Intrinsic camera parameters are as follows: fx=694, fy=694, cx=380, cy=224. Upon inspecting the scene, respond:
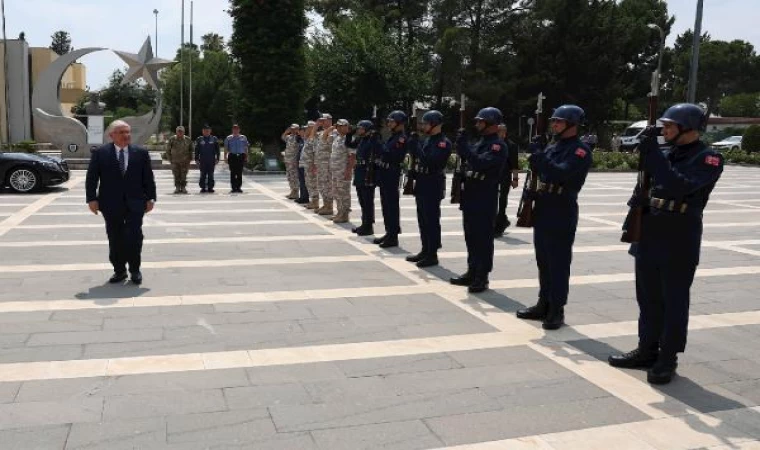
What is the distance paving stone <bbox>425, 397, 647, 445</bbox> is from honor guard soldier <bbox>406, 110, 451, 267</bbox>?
3957 millimetres

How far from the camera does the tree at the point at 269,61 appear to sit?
24219 mm

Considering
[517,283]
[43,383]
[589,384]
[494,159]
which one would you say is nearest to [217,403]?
[43,383]

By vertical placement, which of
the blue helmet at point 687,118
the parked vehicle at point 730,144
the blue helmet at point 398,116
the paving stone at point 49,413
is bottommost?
the paving stone at point 49,413

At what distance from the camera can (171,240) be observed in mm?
9305

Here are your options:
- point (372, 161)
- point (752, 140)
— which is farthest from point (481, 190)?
point (752, 140)

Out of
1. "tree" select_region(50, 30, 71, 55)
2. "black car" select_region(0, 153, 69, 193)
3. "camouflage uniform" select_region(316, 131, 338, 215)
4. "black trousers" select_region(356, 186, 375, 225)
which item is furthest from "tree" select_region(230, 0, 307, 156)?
"tree" select_region(50, 30, 71, 55)

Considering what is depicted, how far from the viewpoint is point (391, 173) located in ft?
29.3

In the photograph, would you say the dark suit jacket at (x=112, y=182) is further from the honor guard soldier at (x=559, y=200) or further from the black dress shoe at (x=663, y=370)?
the black dress shoe at (x=663, y=370)

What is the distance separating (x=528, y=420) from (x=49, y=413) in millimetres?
2539

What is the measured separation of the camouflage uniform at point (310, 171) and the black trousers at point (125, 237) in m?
6.14

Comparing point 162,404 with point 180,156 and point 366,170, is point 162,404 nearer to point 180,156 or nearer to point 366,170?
point 366,170

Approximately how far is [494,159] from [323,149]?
5.88 meters

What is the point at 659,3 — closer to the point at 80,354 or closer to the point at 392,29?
the point at 392,29

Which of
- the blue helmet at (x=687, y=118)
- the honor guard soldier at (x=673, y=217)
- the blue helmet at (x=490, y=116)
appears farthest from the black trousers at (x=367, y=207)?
the blue helmet at (x=687, y=118)
